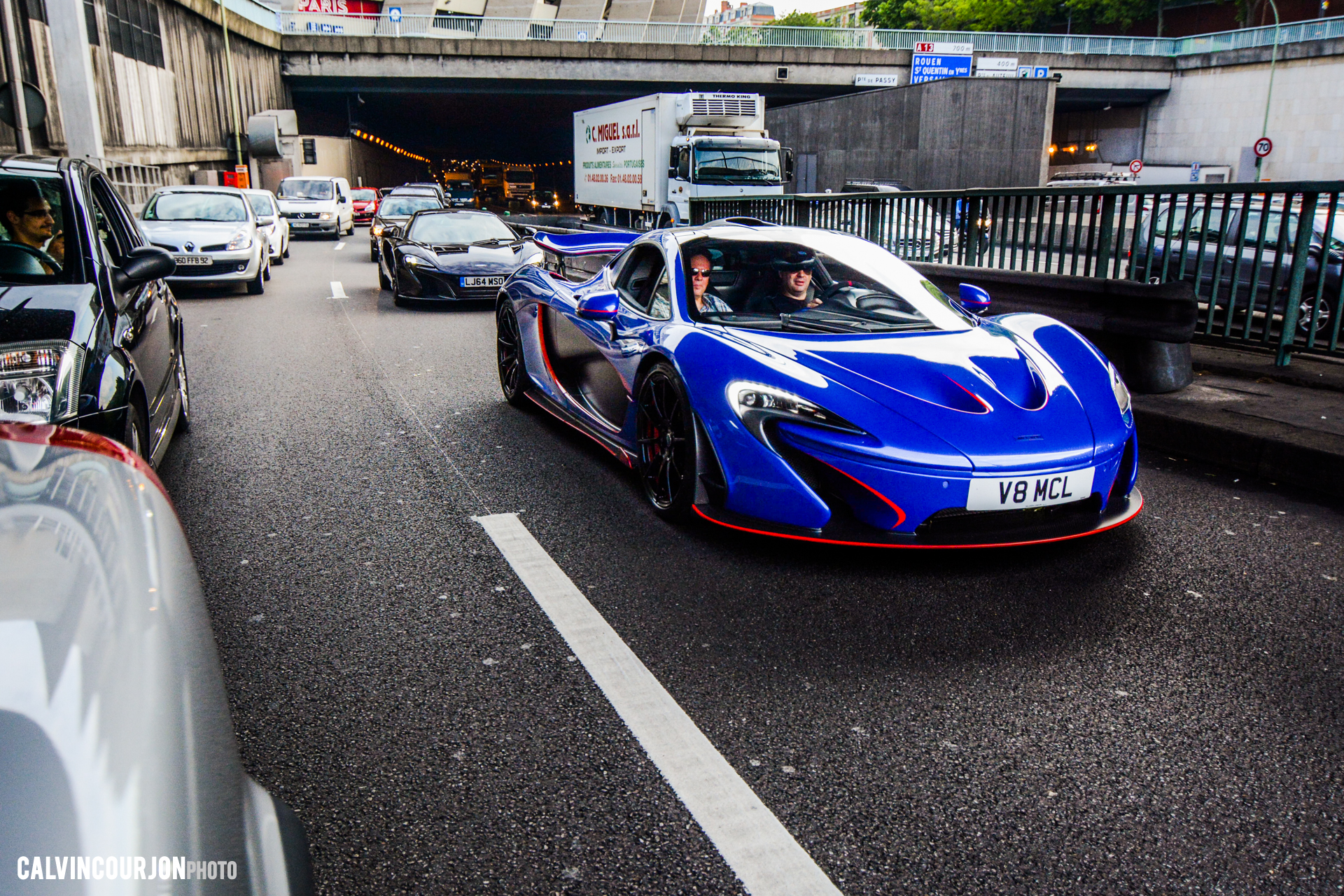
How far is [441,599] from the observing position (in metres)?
3.64

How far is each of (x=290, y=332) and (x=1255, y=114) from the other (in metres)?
51.4

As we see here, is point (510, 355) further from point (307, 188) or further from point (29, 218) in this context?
point (307, 188)

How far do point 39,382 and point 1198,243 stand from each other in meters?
7.03

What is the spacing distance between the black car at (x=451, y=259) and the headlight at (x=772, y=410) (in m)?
8.25

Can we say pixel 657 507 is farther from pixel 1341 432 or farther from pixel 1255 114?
pixel 1255 114

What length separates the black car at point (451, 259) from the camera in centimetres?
1255

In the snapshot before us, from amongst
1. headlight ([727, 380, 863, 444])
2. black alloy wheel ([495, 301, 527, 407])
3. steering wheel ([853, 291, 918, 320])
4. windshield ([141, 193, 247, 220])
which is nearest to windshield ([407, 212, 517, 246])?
windshield ([141, 193, 247, 220])

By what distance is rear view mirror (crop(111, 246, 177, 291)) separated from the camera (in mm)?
4656

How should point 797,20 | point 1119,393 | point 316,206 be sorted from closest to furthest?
point 1119,393 < point 316,206 < point 797,20

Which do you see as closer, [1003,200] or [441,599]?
[441,599]

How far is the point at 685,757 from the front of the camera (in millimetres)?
2598

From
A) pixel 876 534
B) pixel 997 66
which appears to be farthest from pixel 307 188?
pixel 997 66

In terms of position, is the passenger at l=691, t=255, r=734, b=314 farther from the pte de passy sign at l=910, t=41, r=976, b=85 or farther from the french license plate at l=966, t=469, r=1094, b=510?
the pte de passy sign at l=910, t=41, r=976, b=85

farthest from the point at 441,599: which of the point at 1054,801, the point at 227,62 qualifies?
the point at 227,62
